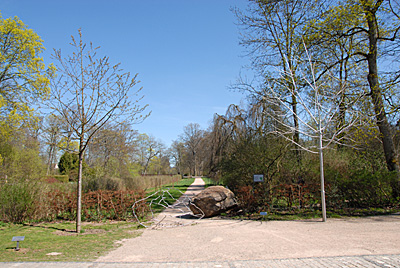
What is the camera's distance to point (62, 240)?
7.30 meters

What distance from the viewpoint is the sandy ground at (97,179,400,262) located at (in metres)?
5.75

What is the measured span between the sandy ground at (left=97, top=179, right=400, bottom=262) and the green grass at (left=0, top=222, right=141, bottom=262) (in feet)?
1.68

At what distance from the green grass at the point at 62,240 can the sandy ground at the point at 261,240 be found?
511 millimetres

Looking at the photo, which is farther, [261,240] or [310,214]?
[310,214]

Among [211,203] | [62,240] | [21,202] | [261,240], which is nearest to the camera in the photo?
[261,240]

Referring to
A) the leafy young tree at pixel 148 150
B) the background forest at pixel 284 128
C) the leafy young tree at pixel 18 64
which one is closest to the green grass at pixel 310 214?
the background forest at pixel 284 128

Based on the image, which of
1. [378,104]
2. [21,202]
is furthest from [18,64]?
[378,104]

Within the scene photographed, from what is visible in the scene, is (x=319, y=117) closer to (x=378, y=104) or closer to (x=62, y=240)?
(x=378, y=104)

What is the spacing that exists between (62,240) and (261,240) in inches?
195

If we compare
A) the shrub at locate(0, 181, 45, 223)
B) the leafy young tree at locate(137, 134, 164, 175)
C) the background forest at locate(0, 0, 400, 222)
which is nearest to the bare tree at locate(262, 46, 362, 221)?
the background forest at locate(0, 0, 400, 222)

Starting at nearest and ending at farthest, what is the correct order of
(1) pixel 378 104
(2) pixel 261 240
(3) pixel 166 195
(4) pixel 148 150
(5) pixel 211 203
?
(2) pixel 261 240 < (5) pixel 211 203 < (1) pixel 378 104 < (3) pixel 166 195 < (4) pixel 148 150

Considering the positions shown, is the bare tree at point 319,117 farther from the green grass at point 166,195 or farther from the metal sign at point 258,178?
the green grass at point 166,195

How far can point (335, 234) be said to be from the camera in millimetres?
7477

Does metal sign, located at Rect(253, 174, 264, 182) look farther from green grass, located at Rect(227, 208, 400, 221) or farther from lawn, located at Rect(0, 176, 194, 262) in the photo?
lawn, located at Rect(0, 176, 194, 262)
